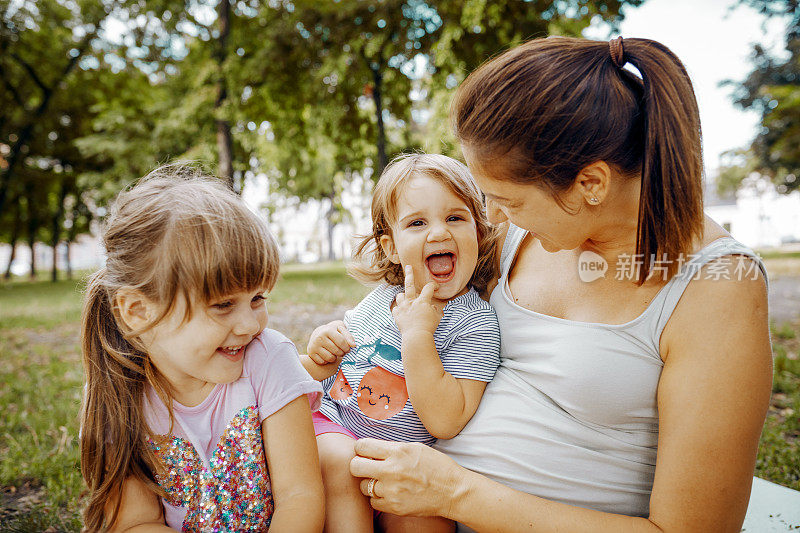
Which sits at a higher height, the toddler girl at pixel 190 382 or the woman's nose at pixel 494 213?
the woman's nose at pixel 494 213

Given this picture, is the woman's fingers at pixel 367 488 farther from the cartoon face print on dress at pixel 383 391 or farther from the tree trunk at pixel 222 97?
the tree trunk at pixel 222 97

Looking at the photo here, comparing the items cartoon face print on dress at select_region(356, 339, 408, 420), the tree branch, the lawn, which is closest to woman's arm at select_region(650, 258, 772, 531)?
cartoon face print on dress at select_region(356, 339, 408, 420)

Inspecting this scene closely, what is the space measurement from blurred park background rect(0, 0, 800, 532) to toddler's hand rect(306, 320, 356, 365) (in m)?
0.51

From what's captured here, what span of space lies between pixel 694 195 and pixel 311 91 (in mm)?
8570

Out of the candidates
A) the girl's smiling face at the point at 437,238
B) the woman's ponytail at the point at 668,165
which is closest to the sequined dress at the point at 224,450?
the girl's smiling face at the point at 437,238

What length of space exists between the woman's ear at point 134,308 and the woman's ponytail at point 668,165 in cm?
135

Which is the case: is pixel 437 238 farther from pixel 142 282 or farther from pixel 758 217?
pixel 758 217

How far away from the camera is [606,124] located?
1.50 metres

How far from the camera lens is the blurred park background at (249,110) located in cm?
399

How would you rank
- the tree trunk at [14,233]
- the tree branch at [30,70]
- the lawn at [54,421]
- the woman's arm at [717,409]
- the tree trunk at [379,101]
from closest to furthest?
1. the woman's arm at [717,409]
2. the lawn at [54,421]
3. the tree trunk at [379,101]
4. the tree branch at [30,70]
5. the tree trunk at [14,233]

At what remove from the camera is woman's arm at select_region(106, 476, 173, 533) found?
63.9 inches

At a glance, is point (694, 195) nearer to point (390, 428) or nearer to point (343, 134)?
point (390, 428)

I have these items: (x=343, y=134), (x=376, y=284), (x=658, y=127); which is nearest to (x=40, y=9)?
(x=343, y=134)

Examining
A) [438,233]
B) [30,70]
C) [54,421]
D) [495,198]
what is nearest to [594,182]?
[495,198]
